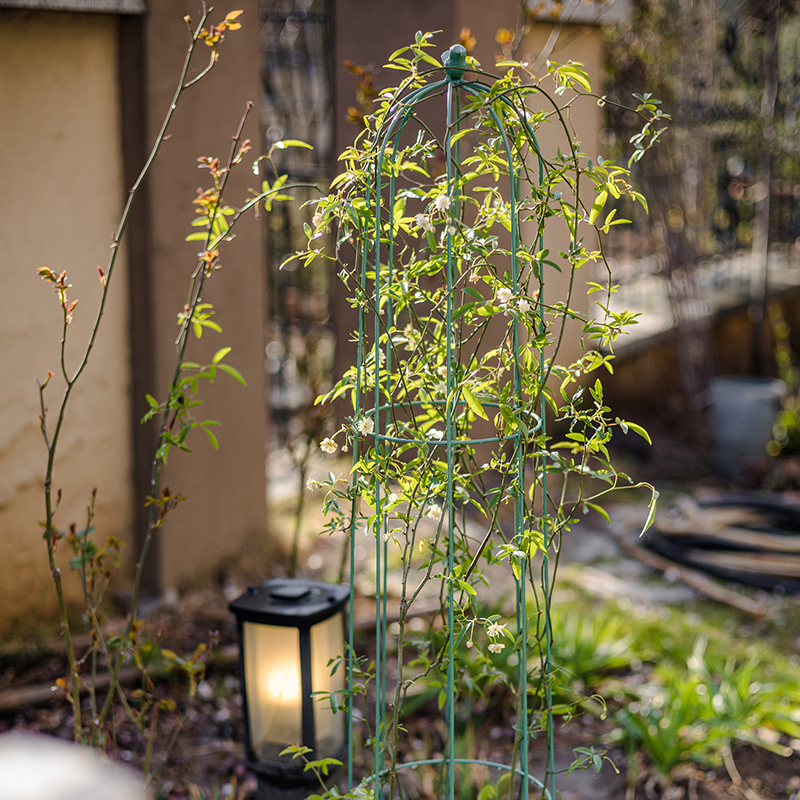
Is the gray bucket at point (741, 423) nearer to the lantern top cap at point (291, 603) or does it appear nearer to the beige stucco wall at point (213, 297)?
the beige stucco wall at point (213, 297)

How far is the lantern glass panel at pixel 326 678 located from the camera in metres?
1.93

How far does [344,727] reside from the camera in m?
2.03

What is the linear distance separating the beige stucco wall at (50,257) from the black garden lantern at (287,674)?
1360 millimetres

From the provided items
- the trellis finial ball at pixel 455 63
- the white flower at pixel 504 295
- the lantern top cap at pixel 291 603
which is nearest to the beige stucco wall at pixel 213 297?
the lantern top cap at pixel 291 603

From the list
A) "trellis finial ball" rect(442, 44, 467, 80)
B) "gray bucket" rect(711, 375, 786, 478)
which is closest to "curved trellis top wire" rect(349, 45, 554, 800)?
"trellis finial ball" rect(442, 44, 467, 80)

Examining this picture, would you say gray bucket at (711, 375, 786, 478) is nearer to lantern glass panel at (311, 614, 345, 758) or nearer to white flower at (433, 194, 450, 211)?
lantern glass panel at (311, 614, 345, 758)

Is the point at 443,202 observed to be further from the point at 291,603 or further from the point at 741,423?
the point at 741,423

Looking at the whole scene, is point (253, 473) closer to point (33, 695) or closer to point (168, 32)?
point (33, 695)

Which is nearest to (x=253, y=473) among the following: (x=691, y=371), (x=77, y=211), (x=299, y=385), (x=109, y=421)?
(x=109, y=421)

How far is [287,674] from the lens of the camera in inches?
76.4

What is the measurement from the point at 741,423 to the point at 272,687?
4.13 metres

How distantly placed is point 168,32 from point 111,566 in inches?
76.2

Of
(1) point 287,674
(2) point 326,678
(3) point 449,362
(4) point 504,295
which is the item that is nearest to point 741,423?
(2) point 326,678

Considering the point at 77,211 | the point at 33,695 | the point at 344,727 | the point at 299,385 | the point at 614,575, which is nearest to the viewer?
the point at 344,727
